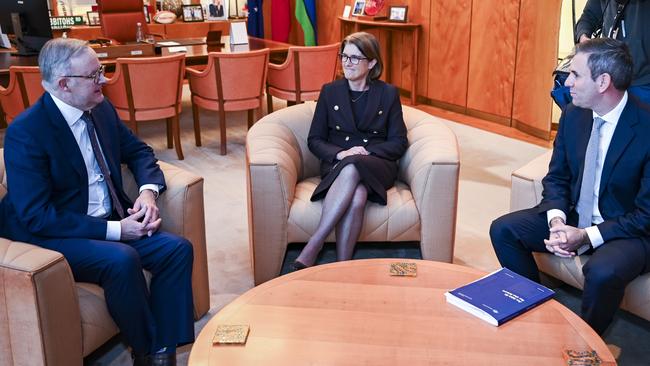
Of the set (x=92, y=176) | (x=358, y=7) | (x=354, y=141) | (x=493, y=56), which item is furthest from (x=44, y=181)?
(x=358, y=7)

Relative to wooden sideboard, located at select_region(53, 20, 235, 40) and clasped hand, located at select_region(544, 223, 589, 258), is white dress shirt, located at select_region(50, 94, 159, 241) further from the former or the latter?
wooden sideboard, located at select_region(53, 20, 235, 40)

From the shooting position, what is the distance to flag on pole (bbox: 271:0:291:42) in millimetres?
8742

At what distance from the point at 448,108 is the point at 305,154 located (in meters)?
3.69

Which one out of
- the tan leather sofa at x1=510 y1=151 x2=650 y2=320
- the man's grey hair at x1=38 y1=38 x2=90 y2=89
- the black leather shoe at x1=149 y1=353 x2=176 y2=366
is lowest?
the black leather shoe at x1=149 y1=353 x2=176 y2=366

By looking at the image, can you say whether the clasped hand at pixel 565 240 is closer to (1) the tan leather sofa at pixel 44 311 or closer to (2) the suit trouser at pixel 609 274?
(2) the suit trouser at pixel 609 274

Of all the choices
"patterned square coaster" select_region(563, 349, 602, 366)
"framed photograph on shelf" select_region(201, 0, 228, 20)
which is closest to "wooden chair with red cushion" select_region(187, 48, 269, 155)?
"patterned square coaster" select_region(563, 349, 602, 366)

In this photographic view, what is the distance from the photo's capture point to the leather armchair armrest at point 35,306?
79.5 inches

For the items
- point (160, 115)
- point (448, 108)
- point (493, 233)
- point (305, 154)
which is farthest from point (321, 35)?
point (493, 233)

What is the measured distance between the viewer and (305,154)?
3527 millimetres

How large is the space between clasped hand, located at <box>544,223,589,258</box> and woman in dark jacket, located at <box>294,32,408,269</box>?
0.81 meters

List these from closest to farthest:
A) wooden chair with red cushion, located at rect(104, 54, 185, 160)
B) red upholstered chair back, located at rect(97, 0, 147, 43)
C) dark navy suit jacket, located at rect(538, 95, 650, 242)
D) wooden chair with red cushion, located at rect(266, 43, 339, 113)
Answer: dark navy suit jacket, located at rect(538, 95, 650, 242), wooden chair with red cushion, located at rect(104, 54, 185, 160), wooden chair with red cushion, located at rect(266, 43, 339, 113), red upholstered chair back, located at rect(97, 0, 147, 43)

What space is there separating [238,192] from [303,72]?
63.3 inches

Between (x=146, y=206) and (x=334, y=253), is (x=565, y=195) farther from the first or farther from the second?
(x=146, y=206)

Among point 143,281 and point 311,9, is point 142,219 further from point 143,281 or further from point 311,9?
point 311,9
